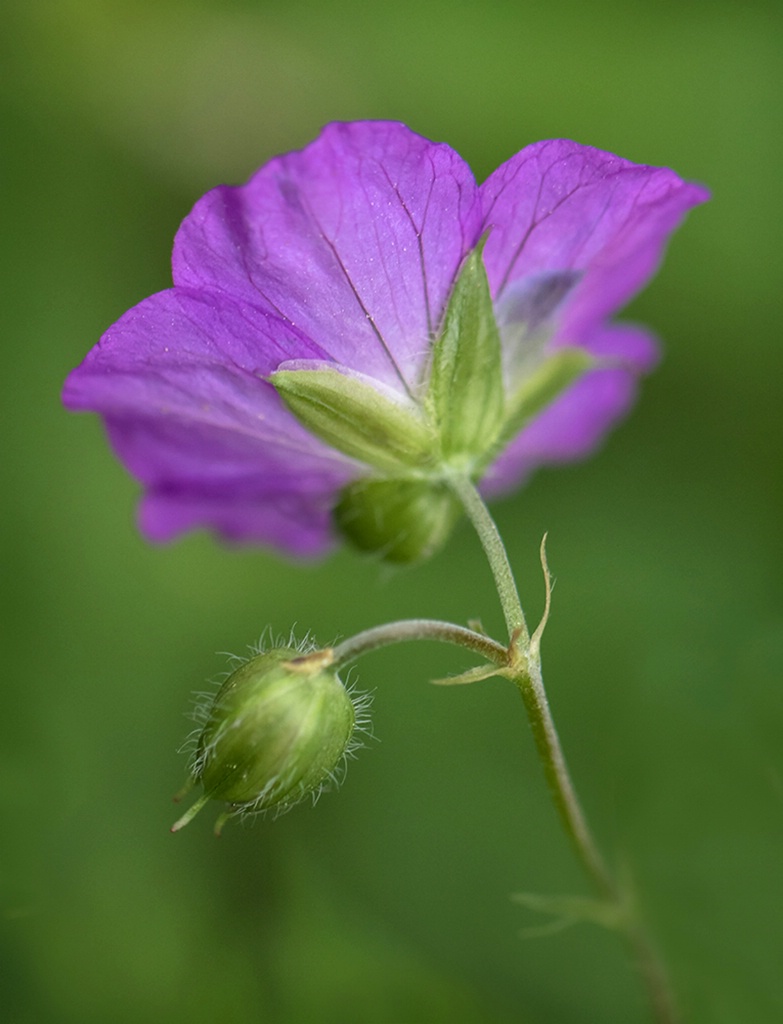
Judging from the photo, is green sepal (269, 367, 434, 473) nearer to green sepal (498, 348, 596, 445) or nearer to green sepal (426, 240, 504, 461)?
green sepal (426, 240, 504, 461)

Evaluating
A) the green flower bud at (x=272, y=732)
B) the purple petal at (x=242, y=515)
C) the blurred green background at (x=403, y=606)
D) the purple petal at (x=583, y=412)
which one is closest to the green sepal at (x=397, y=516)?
the purple petal at (x=242, y=515)

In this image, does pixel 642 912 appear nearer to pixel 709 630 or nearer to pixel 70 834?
pixel 709 630

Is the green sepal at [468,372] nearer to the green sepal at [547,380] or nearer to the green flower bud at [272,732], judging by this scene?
the green sepal at [547,380]

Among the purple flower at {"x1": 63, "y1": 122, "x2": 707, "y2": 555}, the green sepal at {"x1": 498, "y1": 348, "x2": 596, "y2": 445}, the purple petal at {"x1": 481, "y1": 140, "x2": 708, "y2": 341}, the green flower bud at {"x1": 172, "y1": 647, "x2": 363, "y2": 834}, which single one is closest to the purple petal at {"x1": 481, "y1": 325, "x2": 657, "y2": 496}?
the green sepal at {"x1": 498, "y1": 348, "x2": 596, "y2": 445}

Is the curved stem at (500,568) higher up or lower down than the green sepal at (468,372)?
lower down

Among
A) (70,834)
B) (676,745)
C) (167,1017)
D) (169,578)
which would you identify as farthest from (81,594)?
(676,745)

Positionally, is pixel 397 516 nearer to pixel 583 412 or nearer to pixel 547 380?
pixel 547 380

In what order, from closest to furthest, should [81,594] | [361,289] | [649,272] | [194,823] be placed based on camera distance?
[361,289] → [649,272] → [194,823] → [81,594]
